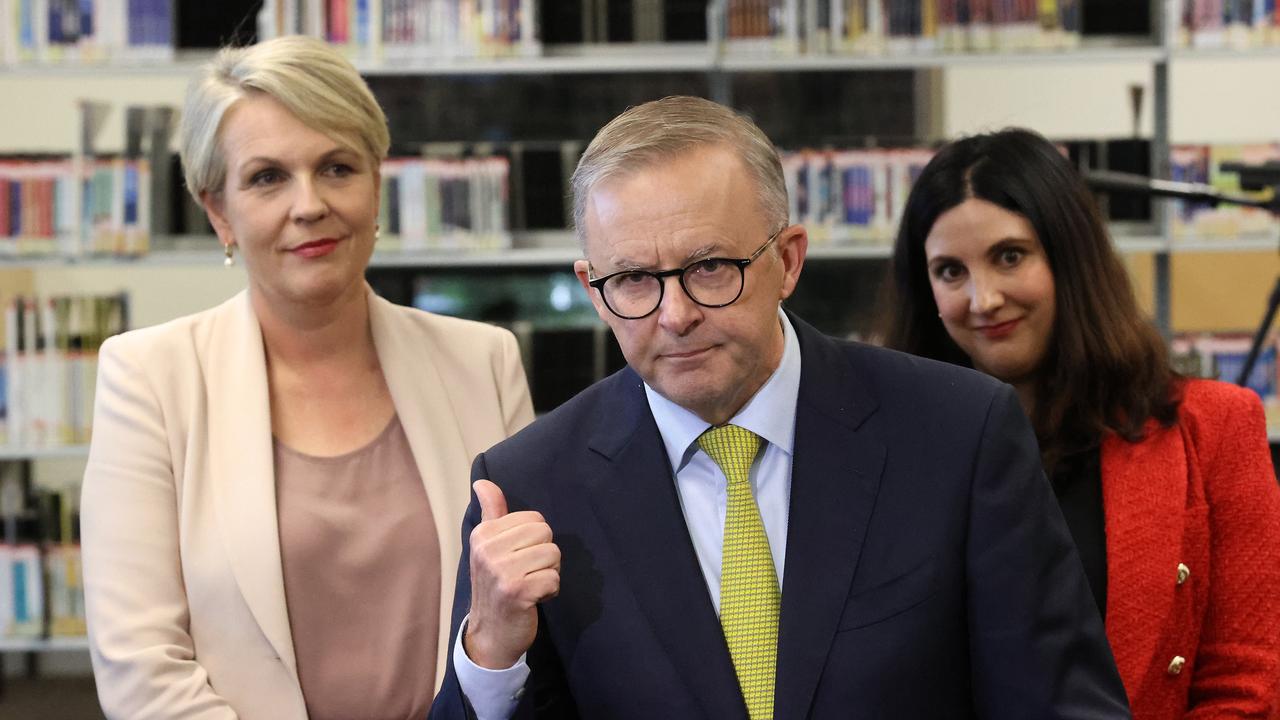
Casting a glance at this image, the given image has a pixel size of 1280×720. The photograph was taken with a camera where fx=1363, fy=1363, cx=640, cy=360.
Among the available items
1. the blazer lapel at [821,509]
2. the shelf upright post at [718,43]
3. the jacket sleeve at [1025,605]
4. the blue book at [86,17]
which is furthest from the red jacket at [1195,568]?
the blue book at [86,17]

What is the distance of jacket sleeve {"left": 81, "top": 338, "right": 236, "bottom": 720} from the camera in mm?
1910

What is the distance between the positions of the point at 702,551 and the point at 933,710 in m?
0.29

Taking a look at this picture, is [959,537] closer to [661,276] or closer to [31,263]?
[661,276]

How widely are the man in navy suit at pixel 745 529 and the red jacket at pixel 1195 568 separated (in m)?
0.46

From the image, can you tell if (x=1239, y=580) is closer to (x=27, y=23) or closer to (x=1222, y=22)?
(x=1222, y=22)

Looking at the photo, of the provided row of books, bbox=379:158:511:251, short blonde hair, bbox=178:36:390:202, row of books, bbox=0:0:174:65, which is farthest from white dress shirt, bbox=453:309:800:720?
row of books, bbox=0:0:174:65

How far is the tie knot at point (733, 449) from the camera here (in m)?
1.46

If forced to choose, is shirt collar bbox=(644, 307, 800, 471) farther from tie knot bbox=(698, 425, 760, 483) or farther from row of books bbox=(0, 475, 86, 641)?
row of books bbox=(0, 475, 86, 641)

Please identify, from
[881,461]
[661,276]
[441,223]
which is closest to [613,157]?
[661,276]

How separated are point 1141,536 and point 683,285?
85cm

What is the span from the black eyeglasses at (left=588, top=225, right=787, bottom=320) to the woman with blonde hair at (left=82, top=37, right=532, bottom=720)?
0.76 metres

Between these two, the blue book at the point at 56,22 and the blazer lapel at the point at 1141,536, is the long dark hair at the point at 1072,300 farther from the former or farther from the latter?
the blue book at the point at 56,22

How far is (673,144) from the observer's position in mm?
1395

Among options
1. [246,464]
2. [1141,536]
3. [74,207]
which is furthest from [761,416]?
[74,207]
